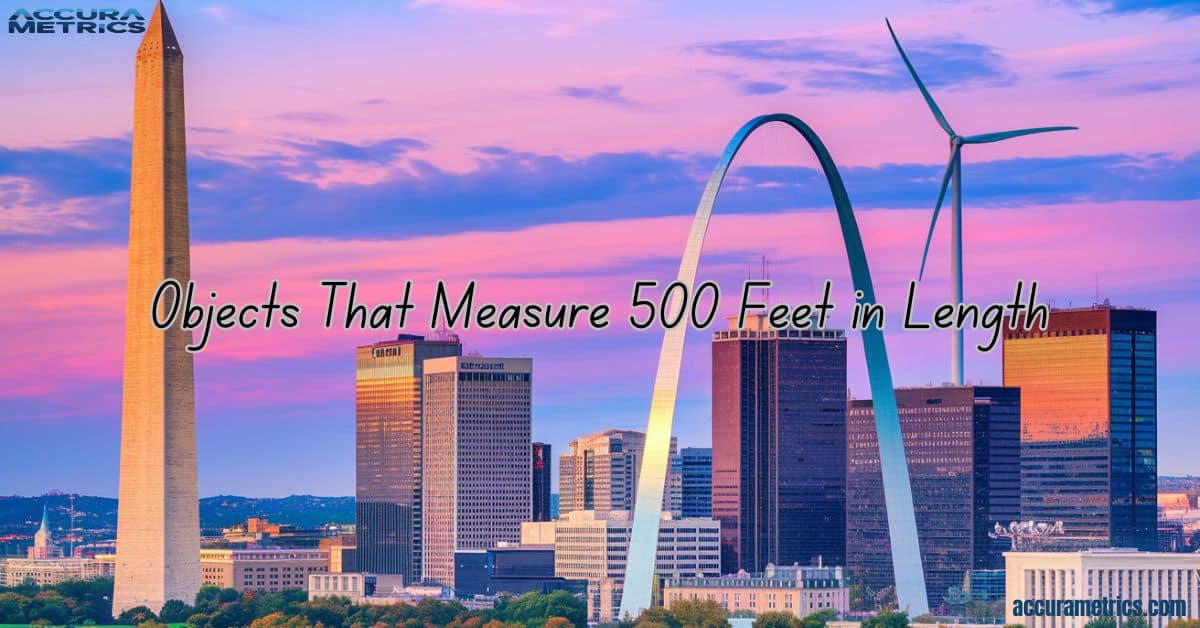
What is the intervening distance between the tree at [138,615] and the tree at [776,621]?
4038 centimetres

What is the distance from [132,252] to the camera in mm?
173250

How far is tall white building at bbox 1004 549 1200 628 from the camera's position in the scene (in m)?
181

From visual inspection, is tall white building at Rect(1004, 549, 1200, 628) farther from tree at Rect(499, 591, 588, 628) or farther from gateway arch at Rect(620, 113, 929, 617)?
gateway arch at Rect(620, 113, 929, 617)

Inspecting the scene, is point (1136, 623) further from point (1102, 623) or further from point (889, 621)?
point (889, 621)

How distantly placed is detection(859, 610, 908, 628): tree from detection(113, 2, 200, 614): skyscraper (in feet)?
149

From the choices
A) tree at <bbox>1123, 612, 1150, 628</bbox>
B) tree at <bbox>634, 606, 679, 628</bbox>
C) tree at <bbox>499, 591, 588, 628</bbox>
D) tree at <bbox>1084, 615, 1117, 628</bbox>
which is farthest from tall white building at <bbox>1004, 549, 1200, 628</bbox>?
tree at <bbox>499, 591, 588, 628</bbox>

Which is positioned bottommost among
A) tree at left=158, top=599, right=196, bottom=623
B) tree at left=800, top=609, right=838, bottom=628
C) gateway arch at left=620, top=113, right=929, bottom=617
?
tree at left=800, top=609, right=838, bottom=628

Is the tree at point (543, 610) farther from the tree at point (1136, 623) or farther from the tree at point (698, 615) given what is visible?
the tree at point (1136, 623)

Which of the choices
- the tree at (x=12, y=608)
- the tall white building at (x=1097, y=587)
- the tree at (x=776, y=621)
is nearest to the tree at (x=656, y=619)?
the tree at (x=776, y=621)

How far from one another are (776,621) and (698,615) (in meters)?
6.40

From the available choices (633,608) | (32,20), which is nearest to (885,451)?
(633,608)

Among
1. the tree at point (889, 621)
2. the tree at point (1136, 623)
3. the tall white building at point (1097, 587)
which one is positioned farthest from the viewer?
the tall white building at point (1097, 587)

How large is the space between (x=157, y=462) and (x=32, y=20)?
130 ft

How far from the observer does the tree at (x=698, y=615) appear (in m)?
166
